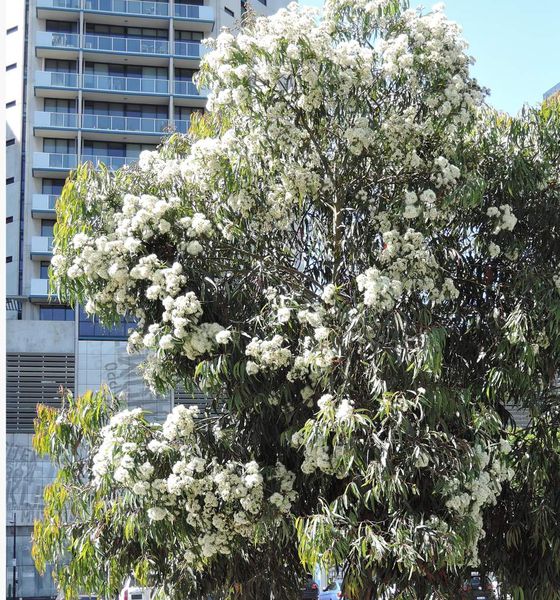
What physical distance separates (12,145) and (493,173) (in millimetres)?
41985

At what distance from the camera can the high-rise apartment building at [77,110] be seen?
44938mm

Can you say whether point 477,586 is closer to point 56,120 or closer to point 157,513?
point 157,513

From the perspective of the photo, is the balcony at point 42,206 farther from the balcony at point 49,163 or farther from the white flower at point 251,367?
the white flower at point 251,367

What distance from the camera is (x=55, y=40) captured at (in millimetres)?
50281

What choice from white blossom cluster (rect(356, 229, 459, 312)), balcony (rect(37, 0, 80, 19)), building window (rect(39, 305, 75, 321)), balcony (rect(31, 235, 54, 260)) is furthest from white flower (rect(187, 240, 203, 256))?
balcony (rect(37, 0, 80, 19))

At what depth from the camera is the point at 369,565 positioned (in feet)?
33.0

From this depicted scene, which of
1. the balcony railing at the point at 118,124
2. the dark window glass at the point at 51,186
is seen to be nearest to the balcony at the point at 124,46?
the balcony railing at the point at 118,124

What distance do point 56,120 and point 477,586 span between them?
4079cm

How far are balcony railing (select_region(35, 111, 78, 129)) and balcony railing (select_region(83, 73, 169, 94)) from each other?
5.71ft

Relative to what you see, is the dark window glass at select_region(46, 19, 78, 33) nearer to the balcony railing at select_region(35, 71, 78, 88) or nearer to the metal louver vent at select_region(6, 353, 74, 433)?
the balcony railing at select_region(35, 71, 78, 88)

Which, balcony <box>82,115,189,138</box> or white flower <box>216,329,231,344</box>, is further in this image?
balcony <box>82,115,189,138</box>

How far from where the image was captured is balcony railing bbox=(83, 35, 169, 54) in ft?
166

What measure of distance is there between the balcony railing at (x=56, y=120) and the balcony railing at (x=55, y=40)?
3379 millimetres

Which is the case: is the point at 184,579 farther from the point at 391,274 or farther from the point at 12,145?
the point at 12,145
